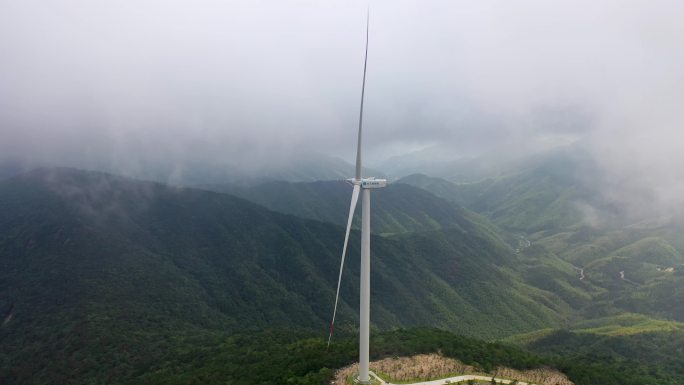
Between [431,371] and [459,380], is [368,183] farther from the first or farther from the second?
[459,380]

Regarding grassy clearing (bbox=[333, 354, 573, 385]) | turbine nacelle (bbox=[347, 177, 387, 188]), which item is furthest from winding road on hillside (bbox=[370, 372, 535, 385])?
turbine nacelle (bbox=[347, 177, 387, 188])

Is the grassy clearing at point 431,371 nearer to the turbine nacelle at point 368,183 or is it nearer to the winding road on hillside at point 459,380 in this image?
the winding road on hillside at point 459,380

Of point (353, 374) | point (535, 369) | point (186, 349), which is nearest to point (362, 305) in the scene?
point (353, 374)

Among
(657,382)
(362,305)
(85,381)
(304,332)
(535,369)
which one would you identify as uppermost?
(362,305)

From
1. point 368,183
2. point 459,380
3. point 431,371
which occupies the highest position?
point 368,183

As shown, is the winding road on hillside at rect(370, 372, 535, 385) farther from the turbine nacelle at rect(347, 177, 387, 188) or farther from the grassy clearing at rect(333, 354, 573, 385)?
the turbine nacelle at rect(347, 177, 387, 188)

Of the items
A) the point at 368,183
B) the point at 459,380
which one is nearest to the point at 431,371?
the point at 459,380

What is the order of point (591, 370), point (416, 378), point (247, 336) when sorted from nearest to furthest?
point (416, 378), point (591, 370), point (247, 336)

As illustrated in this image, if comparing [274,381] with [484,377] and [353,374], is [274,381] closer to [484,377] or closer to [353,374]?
[353,374]

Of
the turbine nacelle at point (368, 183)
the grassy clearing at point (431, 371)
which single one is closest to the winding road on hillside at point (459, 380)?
the grassy clearing at point (431, 371)

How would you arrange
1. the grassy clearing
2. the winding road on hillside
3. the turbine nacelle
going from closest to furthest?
the turbine nacelle
the winding road on hillside
the grassy clearing

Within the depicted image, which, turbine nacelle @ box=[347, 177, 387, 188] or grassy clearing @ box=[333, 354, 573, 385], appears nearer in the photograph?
turbine nacelle @ box=[347, 177, 387, 188]
